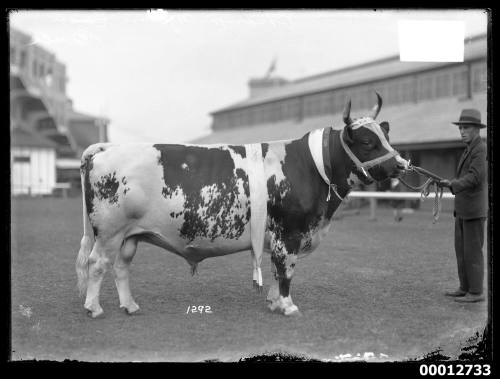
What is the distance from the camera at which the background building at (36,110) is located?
5699 millimetres

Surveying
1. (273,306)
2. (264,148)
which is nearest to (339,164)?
(264,148)

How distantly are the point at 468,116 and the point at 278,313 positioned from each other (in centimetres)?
326

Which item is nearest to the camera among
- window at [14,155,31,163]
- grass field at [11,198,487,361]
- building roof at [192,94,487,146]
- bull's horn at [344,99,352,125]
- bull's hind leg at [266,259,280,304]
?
grass field at [11,198,487,361]

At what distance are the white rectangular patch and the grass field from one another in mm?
2804

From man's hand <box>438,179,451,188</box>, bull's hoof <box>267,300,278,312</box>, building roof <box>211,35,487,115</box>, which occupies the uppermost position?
building roof <box>211,35,487,115</box>

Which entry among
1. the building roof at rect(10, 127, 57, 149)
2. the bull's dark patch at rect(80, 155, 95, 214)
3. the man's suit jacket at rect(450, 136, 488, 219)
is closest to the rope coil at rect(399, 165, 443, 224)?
the man's suit jacket at rect(450, 136, 488, 219)

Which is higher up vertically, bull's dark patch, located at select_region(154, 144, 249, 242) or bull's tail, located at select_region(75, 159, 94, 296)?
bull's dark patch, located at select_region(154, 144, 249, 242)

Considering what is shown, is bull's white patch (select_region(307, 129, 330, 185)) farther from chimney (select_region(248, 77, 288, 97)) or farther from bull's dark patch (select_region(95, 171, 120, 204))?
chimney (select_region(248, 77, 288, 97))

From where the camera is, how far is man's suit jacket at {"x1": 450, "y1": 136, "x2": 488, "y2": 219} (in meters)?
6.18

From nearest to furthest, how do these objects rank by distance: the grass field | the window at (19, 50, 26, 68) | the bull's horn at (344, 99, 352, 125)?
1. the grass field
2. the bull's horn at (344, 99, 352, 125)
3. the window at (19, 50, 26, 68)

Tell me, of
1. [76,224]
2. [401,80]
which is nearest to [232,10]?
[76,224]

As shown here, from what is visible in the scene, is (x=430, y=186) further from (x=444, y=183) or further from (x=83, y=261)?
(x=83, y=261)

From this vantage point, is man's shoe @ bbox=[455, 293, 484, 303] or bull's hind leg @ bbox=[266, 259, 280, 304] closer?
bull's hind leg @ bbox=[266, 259, 280, 304]
